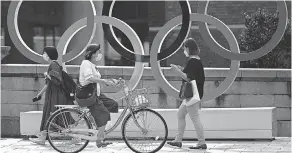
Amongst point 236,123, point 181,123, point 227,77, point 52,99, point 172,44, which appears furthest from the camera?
point 172,44

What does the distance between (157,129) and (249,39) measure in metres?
3.60

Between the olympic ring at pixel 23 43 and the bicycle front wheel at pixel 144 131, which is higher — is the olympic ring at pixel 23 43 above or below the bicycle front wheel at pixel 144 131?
above

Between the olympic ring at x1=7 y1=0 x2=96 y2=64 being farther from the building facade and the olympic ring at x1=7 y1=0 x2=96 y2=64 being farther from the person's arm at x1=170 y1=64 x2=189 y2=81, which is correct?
the person's arm at x1=170 y1=64 x2=189 y2=81

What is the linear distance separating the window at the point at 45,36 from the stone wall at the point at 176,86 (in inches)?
186

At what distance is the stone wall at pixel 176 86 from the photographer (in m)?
12.0

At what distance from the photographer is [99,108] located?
10109mm

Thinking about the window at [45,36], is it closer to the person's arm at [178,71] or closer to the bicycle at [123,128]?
the bicycle at [123,128]

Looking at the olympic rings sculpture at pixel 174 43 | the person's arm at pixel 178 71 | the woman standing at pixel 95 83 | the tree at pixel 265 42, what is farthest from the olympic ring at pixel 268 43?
the woman standing at pixel 95 83

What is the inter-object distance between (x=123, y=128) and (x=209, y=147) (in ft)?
5.13

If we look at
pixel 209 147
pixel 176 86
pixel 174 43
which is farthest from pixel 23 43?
pixel 209 147

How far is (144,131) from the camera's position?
33.2 ft

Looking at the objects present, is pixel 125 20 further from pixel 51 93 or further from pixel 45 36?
pixel 51 93

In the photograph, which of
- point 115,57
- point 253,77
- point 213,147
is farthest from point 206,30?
point 115,57

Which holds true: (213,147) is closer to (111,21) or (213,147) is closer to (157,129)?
(157,129)
